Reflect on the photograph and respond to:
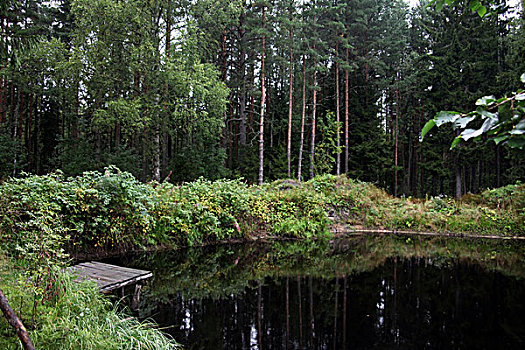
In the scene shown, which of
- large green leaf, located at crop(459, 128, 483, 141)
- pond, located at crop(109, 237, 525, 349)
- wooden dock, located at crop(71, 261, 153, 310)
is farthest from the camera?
wooden dock, located at crop(71, 261, 153, 310)

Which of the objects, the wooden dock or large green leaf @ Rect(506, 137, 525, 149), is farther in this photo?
the wooden dock

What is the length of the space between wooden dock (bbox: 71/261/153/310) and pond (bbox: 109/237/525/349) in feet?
1.39

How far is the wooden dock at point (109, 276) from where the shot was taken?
13.2ft

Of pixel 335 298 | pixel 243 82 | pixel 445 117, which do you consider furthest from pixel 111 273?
pixel 243 82

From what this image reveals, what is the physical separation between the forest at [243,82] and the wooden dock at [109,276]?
30.4 feet

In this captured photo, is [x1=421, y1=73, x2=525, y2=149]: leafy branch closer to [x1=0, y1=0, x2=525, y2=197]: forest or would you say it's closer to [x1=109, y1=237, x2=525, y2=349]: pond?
[x1=109, y1=237, x2=525, y2=349]: pond

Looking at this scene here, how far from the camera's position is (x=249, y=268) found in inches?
269

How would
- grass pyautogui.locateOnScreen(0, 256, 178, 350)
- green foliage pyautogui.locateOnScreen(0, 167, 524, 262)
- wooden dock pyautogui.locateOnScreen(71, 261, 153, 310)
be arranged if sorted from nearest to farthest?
grass pyautogui.locateOnScreen(0, 256, 178, 350) → wooden dock pyautogui.locateOnScreen(71, 261, 153, 310) → green foliage pyautogui.locateOnScreen(0, 167, 524, 262)

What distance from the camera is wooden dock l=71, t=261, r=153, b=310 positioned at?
4.03 m

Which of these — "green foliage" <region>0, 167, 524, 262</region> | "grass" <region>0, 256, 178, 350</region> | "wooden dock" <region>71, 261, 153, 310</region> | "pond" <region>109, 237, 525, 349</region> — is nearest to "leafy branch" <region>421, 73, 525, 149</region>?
"grass" <region>0, 256, 178, 350</region>

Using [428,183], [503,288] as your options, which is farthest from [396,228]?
[428,183]

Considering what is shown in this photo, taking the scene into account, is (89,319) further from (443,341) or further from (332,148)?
(332,148)

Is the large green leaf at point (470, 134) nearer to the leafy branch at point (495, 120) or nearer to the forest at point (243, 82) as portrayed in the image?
the leafy branch at point (495, 120)

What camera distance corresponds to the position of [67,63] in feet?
44.3
